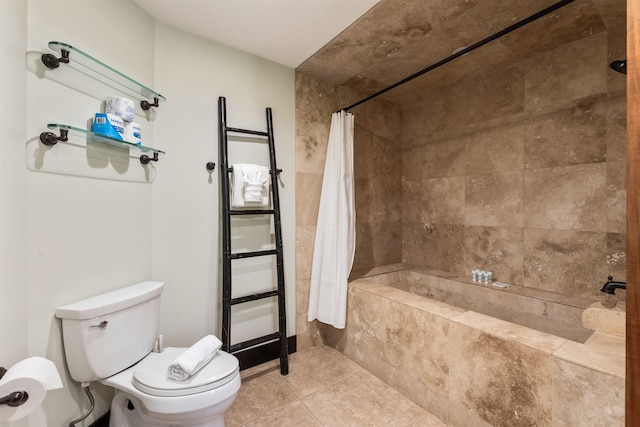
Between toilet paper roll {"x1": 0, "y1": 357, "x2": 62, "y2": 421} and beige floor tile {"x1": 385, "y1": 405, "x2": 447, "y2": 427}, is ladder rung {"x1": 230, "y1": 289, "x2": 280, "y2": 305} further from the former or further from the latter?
beige floor tile {"x1": 385, "y1": 405, "x2": 447, "y2": 427}

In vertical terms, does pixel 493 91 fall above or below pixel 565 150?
above

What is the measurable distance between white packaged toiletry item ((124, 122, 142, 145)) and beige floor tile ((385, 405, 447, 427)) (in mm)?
2072

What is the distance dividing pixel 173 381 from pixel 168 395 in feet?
0.24

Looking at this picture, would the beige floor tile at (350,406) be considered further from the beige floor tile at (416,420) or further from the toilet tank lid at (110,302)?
the toilet tank lid at (110,302)

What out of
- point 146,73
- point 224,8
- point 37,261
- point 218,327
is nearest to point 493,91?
point 224,8

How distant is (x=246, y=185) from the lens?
6.37 ft

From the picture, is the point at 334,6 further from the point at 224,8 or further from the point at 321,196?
the point at 321,196

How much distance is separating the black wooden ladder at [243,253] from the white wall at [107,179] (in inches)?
3.9

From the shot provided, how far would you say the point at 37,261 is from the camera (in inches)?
45.3

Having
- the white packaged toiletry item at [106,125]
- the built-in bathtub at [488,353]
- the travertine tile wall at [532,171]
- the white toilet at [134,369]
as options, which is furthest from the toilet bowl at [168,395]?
the travertine tile wall at [532,171]

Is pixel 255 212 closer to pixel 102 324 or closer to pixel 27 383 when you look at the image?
pixel 102 324

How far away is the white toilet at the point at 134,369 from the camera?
1.21 m

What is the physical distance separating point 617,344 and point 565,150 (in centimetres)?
140

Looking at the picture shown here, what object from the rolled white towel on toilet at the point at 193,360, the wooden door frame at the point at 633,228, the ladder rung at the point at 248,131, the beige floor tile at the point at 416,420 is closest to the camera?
the wooden door frame at the point at 633,228
